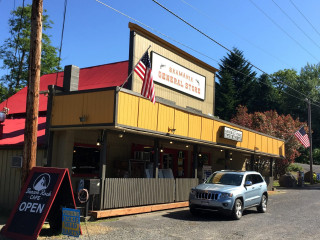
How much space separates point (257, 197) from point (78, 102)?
8.08 m

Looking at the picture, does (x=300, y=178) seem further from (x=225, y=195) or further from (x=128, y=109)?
(x=128, y=109)

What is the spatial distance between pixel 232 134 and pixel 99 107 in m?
9.92

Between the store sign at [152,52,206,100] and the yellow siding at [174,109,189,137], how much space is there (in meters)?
2.60

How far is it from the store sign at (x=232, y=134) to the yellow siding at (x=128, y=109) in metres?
7.42

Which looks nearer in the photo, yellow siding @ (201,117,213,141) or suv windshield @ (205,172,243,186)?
suv windshield @ (205,172,243,186)

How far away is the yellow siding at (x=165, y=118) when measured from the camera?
13.6 meters

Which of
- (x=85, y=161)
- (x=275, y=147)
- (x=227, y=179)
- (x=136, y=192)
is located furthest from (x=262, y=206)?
(x=275, y=147)

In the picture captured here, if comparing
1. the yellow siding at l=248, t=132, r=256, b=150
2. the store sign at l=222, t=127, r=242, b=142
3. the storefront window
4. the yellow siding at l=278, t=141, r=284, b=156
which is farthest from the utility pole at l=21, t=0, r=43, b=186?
the yellow siding at l=278, t=141, r=284, b=156

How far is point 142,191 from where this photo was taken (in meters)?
13.1

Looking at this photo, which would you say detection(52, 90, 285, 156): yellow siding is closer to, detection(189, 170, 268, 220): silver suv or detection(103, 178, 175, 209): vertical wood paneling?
detection(103, 178, 175, 209): vertical wood paneling

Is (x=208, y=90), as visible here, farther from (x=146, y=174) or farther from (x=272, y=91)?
(x=272, y=91)

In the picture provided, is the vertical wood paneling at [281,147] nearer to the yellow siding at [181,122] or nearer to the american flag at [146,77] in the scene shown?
the yellow siding at [181,122]

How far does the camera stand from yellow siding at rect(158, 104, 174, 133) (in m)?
13.6

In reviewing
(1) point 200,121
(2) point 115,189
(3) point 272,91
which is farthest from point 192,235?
(3) point 272,91
